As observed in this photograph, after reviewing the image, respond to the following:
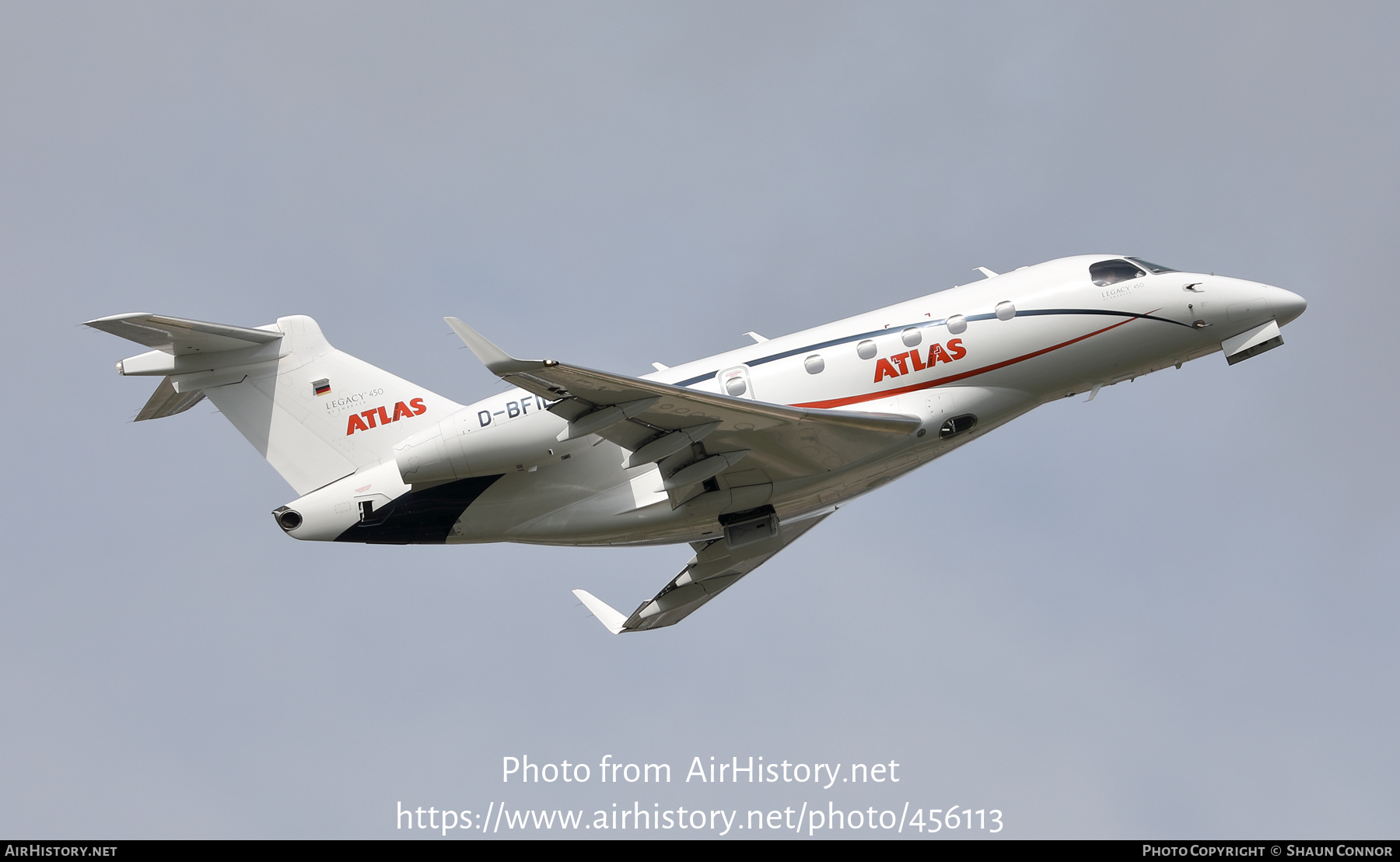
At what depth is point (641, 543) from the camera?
23500mm

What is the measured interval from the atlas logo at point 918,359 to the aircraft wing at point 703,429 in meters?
0.82

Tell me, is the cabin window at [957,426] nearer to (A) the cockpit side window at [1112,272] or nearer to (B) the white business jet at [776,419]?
(B) the white business jet at [776,419]

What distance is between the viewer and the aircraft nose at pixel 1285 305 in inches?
850

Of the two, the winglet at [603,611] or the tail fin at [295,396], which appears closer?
the tail fin at [295,396]

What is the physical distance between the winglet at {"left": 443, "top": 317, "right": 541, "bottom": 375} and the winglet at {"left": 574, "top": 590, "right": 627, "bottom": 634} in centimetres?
1149

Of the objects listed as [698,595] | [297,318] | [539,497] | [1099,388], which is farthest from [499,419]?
[1099,388]

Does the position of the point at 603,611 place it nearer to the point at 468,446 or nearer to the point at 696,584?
the point at 696,584

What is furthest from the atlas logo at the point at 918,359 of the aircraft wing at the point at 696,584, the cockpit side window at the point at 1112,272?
the aircraft wing at the point at 696,584

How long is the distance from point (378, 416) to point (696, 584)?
7.67 meters

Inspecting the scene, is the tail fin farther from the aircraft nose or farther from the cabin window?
the aircraft nose

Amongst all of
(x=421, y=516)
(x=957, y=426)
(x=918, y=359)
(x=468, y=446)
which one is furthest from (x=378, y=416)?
(x=957, y=426)

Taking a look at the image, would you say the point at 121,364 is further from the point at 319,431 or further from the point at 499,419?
the point at 499,419

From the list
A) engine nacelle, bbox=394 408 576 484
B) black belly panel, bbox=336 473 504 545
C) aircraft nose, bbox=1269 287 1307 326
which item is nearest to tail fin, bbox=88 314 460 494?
black belly panel, bbox=336 473 504 545

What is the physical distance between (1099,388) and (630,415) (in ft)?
29.2
